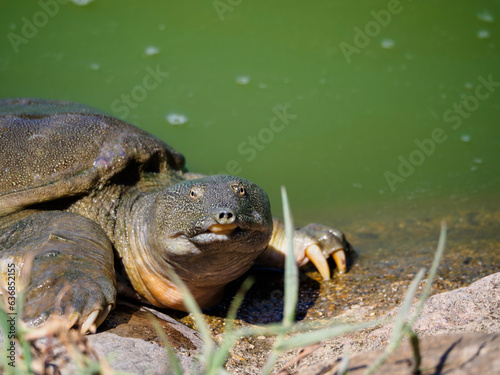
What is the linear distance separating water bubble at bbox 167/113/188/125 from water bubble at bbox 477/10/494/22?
4.18 m

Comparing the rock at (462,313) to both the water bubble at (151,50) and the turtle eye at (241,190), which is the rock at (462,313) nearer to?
the turtle eye at (241,190)

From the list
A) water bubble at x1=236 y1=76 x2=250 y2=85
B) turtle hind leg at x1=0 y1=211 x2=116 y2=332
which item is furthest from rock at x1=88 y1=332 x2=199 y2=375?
water bubble at x1=236 y1=76 x2=250 y2=85

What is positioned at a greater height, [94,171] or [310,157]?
[94,171]

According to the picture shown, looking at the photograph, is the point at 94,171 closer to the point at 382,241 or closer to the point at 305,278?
→ the point at 305,278

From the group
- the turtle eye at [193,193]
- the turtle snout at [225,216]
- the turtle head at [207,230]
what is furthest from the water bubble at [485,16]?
the turtle snout at [225,216]

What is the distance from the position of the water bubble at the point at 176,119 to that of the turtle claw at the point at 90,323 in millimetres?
3204

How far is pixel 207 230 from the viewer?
2.46 metres

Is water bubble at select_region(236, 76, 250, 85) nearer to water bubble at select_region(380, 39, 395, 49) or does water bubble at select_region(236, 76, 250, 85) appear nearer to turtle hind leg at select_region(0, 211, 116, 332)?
water bubble at select_region(380, 39, 395, 49)

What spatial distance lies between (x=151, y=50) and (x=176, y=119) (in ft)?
4.40

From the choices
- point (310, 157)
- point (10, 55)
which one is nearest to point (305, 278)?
point (310, 157)

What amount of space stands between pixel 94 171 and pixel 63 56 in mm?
3520

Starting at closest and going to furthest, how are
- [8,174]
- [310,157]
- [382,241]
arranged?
Result: [8,174] < [382,241] < [310,157]

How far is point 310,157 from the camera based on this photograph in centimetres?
512

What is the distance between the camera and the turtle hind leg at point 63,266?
2.33m
